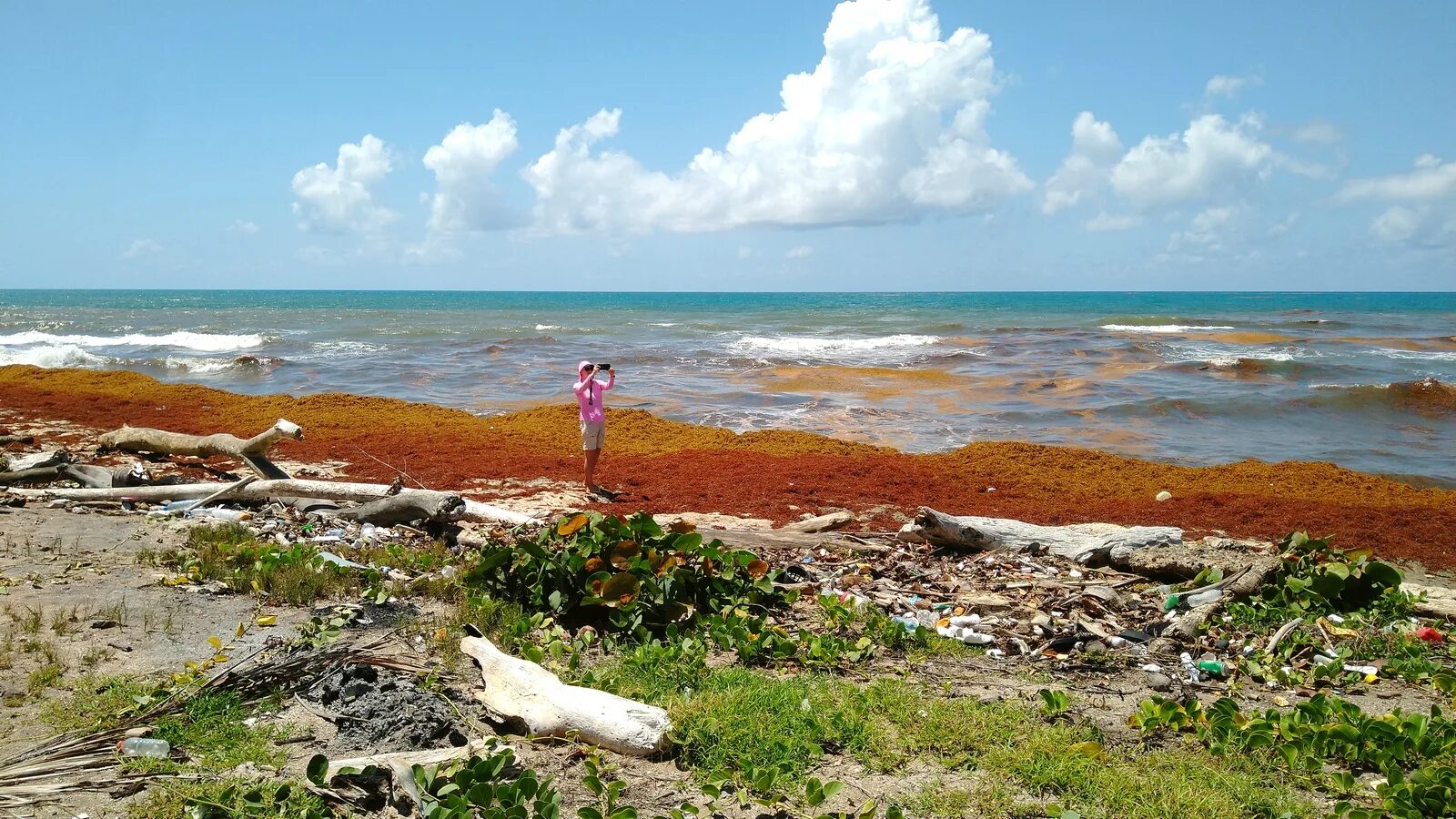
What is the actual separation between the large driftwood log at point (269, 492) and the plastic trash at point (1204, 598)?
548 cm

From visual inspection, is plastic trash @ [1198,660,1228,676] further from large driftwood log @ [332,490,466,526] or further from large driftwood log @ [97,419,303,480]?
large driftwood log @ [97,419,303,480]

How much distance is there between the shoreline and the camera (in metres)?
9.25

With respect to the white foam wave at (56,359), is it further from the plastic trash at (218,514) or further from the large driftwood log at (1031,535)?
the large driftwood log at (1031,535)

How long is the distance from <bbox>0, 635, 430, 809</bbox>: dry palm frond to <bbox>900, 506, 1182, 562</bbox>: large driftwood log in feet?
15.2

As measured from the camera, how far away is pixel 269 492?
8523 mm

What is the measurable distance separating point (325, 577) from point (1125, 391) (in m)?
19.5

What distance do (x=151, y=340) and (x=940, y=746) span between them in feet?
142

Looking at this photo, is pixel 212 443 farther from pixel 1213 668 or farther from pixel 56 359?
pixel 56 359

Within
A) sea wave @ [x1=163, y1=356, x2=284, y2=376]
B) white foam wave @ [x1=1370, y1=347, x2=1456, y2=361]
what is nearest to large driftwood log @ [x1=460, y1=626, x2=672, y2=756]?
sea wave @ [x1=163, y1=356, x2=284, y2=376]

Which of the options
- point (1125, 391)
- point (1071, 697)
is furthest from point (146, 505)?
point (1125, 391)

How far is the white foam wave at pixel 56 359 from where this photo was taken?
1045 inches

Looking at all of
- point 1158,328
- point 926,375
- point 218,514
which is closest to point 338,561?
point 218,514

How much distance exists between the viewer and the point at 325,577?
5648 millimetres

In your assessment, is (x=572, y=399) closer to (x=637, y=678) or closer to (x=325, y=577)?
(x=325, y=577)
